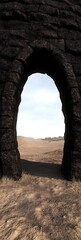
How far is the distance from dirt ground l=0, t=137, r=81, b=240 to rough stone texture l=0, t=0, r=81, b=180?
39cm

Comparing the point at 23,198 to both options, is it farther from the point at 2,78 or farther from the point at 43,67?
the point at 43,67

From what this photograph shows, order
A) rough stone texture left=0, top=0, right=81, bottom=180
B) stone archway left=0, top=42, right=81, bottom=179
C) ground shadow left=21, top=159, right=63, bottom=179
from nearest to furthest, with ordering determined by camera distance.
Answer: stone archway left=0, top=42, right=81, bottom=179 → rough stone texture left=0, top=0, right=81, bottom=180 → ground shadow left=21, top=159, right=63, bottom=179

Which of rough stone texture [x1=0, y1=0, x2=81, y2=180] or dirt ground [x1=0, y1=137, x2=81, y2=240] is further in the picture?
rough stone texture [x1=0, y1=0, x2=81, y2=180]

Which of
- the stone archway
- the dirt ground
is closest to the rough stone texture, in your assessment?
the stone archway

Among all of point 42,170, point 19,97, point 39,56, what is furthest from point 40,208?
point 39,56

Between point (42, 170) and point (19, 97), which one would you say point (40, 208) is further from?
point (19, 97)

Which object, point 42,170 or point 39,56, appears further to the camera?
point 42,170

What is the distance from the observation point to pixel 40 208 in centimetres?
508

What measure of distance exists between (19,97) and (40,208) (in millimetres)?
2987

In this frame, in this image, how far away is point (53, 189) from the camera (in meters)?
6.03

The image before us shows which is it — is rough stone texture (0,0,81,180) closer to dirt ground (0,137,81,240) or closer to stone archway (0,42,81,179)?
stone archway (0,42,81,179)

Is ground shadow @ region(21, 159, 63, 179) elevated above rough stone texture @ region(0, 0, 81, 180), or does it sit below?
below

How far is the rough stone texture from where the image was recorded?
648 cm

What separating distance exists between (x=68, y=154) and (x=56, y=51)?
240 cm
